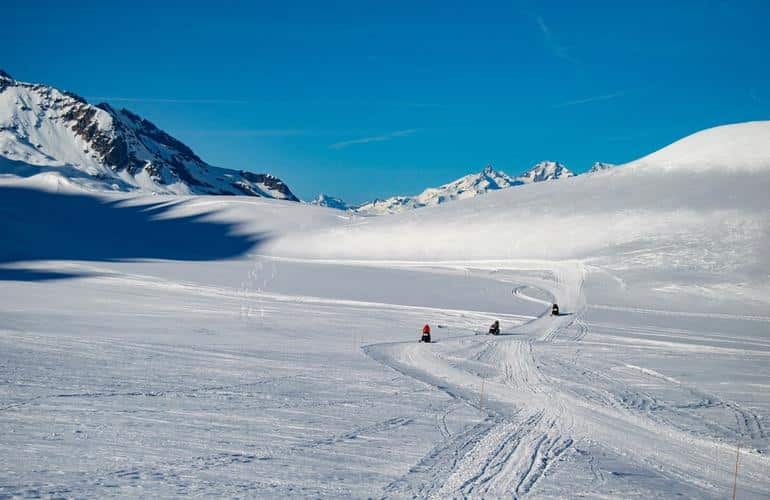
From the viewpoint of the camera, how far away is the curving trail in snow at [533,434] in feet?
26.6

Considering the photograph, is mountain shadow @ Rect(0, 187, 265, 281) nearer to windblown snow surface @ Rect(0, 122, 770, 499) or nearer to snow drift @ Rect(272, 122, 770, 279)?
snow drift @ Rect(272, 122, 770, 279)

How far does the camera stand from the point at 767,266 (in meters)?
49.2

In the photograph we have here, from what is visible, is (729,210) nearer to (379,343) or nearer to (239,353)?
(379,343)

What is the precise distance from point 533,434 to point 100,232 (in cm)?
9110

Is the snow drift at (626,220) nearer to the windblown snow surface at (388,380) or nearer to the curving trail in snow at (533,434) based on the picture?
the windblown snow surface at (388,380)

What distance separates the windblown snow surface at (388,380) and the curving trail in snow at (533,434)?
0.05 m

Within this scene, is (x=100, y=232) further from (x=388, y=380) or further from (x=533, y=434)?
(x=533, y=434)

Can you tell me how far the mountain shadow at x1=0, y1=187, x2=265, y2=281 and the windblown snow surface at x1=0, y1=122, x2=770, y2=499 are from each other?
17.0 metres

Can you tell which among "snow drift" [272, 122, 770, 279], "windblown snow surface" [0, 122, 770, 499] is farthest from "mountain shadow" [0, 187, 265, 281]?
"windblown snow surface" [0, 122, 770, 499]

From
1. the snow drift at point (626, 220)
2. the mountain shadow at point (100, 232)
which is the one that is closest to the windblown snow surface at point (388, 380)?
the snow drift at point (626, 220)

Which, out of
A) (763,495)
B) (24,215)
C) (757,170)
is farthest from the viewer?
(24,215)

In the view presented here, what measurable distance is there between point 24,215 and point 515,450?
103 metres

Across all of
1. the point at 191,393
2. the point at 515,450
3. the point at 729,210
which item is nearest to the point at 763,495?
the point at 515,450

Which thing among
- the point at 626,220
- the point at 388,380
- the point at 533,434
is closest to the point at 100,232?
the point at 626,220
